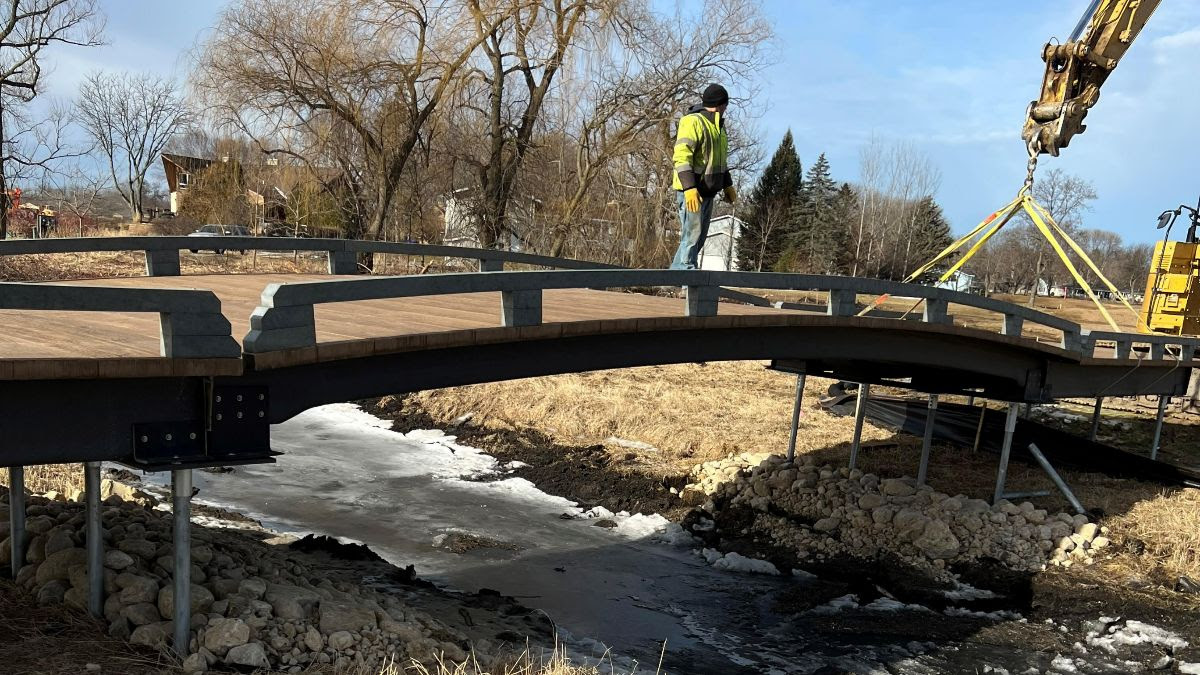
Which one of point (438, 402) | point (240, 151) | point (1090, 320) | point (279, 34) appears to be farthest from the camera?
point (1090, 320)

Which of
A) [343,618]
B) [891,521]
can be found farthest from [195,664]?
[891,521]

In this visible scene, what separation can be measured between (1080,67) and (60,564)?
13.8 metres

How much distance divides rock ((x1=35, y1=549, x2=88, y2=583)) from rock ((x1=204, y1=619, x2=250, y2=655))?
55.4 inches

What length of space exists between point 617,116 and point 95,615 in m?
19.7

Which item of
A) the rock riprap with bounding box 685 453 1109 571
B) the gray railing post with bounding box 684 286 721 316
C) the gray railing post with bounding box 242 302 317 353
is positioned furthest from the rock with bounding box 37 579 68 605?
the rock riprap with bounding box 685 453 1109 571

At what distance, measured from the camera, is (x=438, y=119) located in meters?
23.3

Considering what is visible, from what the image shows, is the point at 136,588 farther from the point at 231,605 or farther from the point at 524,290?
the point at 524,290

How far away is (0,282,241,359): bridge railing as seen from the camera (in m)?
4.03

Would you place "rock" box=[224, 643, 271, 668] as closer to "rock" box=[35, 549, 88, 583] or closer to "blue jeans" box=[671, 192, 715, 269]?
"rock" box=[35, 549, 88, 583]

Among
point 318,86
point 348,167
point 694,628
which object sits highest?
point 318,86

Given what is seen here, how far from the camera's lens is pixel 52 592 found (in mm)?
5852

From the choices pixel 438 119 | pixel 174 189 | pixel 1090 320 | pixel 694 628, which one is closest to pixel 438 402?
→ pixel 438 119

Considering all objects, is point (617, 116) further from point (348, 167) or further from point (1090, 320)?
point (1090, 320)

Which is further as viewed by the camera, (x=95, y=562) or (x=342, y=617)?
(x=342, y=617)
